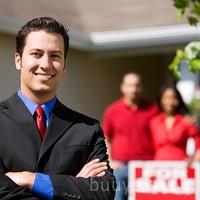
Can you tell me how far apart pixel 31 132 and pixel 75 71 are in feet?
23.3

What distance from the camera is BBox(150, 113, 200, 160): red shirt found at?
9000 mm

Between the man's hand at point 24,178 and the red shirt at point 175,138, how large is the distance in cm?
547

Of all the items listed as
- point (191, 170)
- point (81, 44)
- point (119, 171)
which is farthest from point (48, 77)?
point (81, 44)

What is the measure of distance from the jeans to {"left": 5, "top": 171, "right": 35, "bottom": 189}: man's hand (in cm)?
482

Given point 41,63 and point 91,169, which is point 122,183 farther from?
point 41,63

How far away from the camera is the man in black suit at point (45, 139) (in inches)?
143

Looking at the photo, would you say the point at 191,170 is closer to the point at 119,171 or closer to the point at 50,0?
the point at 119,171

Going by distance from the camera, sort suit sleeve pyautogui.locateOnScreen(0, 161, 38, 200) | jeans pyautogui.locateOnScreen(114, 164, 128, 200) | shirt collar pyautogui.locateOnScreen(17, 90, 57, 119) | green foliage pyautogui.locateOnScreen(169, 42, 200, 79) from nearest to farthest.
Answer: suit sleeve pyautogui.locateOnScreen(0, 161, 38, 200) < shirt collar pyautogui.locateOnScreen(17, 90, 57, 119) < green foliage pyautogui.locateOnScreen(169, 42, 200, 79) < jeans pyautogui.locateOnScreen(114, 164, 128, 200)

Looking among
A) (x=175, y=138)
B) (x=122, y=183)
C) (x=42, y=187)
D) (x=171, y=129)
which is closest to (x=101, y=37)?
(x=171, y=129)

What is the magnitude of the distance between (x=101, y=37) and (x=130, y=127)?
195 centimetres

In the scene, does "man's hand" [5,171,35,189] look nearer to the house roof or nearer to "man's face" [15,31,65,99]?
"man's face" [15,31,65,99]

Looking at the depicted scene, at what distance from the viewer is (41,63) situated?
374cm

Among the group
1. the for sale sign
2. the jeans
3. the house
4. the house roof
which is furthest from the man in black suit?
the house roof

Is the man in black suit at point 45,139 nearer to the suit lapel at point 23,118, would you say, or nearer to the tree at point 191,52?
the suit lapel at point 23,118
